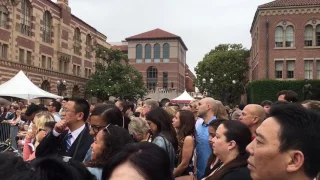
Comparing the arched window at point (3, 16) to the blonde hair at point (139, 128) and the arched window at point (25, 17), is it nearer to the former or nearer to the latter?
the arched window at point (25, 17)

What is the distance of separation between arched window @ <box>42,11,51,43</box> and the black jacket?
3582 cm

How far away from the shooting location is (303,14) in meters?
38.7

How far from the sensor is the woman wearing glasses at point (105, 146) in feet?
11.6

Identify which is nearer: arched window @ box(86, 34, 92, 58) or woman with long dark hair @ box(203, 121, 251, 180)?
woman with long dark hair @ box(203, 121, 251, 180)

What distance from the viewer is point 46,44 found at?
39.2m

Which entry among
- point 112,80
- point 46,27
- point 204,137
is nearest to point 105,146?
point 204,137

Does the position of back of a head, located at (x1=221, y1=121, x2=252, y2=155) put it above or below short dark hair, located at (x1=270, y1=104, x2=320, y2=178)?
below

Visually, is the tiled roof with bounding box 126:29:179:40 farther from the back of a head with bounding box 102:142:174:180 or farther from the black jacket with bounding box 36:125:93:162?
the back of a head with bounding box 102:142:174:180

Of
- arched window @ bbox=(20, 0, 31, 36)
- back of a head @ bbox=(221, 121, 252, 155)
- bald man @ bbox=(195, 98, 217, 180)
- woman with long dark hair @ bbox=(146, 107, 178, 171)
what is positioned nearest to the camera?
back of a head @ bbox=(221, 121, 252, 155)

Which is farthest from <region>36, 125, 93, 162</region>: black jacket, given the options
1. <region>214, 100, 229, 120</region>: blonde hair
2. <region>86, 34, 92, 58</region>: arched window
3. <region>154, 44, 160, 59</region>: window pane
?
<region>154, 44, 160, 59</region>: window pane

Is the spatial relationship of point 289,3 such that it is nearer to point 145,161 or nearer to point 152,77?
point 152,77

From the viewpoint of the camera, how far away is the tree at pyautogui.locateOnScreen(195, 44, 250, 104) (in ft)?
176

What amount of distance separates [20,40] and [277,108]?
113ft

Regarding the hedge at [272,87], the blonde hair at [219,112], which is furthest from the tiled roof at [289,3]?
the blonde hair at [219,112]
